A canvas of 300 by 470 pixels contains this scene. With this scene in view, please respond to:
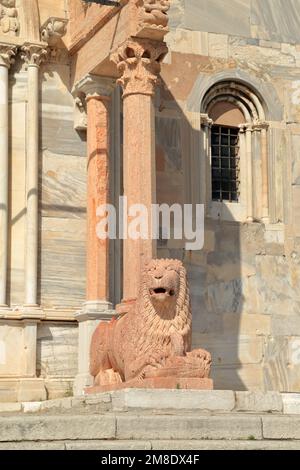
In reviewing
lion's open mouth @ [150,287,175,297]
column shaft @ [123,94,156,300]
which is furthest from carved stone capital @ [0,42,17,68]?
lion's open mouth @ [150,287,175,297]

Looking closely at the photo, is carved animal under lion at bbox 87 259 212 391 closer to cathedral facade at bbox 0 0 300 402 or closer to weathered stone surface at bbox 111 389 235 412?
weathered stone surface at bbox 111 389 235 412

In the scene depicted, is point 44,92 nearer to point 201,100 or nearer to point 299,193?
point 201,100

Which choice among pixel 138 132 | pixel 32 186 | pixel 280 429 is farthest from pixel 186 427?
pixel 32 186

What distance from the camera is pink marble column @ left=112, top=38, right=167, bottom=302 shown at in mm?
17625

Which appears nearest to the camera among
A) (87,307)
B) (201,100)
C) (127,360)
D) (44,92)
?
(127,360)

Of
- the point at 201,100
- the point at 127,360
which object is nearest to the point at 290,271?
the point at 201,100

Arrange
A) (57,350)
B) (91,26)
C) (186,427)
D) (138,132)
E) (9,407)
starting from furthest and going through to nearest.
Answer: (57,350) < (91,26) < (9,407) < (138,132) < (186,427)

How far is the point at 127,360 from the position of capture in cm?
1645

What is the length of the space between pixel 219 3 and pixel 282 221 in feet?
14.5

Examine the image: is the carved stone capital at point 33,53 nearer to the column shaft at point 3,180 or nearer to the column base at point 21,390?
the column shaft at point 3,180

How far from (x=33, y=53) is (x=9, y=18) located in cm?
79

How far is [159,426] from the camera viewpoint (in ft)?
41.9

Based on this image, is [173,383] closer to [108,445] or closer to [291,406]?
[291,406]

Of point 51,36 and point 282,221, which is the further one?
point 282,221
